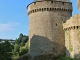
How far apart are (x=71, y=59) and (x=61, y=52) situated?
374 cm

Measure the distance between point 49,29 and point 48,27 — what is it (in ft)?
0.86

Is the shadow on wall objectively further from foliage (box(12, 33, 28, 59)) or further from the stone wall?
foliage (box(12, 33, 28, 59))

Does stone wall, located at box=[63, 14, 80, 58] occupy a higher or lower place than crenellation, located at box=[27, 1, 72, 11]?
lower

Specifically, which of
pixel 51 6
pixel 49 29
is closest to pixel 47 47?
pixel 49 29

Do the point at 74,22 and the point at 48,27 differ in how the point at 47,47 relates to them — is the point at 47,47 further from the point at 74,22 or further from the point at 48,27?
the point at 74,22

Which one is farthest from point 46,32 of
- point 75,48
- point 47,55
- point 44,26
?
point 75,48

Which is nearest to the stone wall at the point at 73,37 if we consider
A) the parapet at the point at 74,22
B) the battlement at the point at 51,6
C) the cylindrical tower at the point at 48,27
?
the parapet at the point at 74,22

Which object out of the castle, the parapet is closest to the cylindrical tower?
the castle

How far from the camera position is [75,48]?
25.8m

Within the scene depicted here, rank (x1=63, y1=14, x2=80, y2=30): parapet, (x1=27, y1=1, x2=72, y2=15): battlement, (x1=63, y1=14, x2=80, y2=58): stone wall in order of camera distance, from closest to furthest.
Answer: (x1=63, y1=14, x2=80, y2=58): stone wall, (x1=63, y1=14, x2=80, y2=30): parapet, (x1=27, y1=1, x2=72, y2=15): battlement

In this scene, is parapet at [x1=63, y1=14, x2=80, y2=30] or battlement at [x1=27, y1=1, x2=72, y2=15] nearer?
parapet at [x1=63, y1=14, x2=80, y2=30]

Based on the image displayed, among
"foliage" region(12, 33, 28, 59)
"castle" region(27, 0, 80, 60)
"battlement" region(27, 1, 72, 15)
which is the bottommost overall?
"foliage" region(12, 33, 28, 59)

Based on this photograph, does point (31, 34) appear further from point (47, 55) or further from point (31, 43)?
point (47, 55)

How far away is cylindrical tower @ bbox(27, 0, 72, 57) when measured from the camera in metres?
28.7
